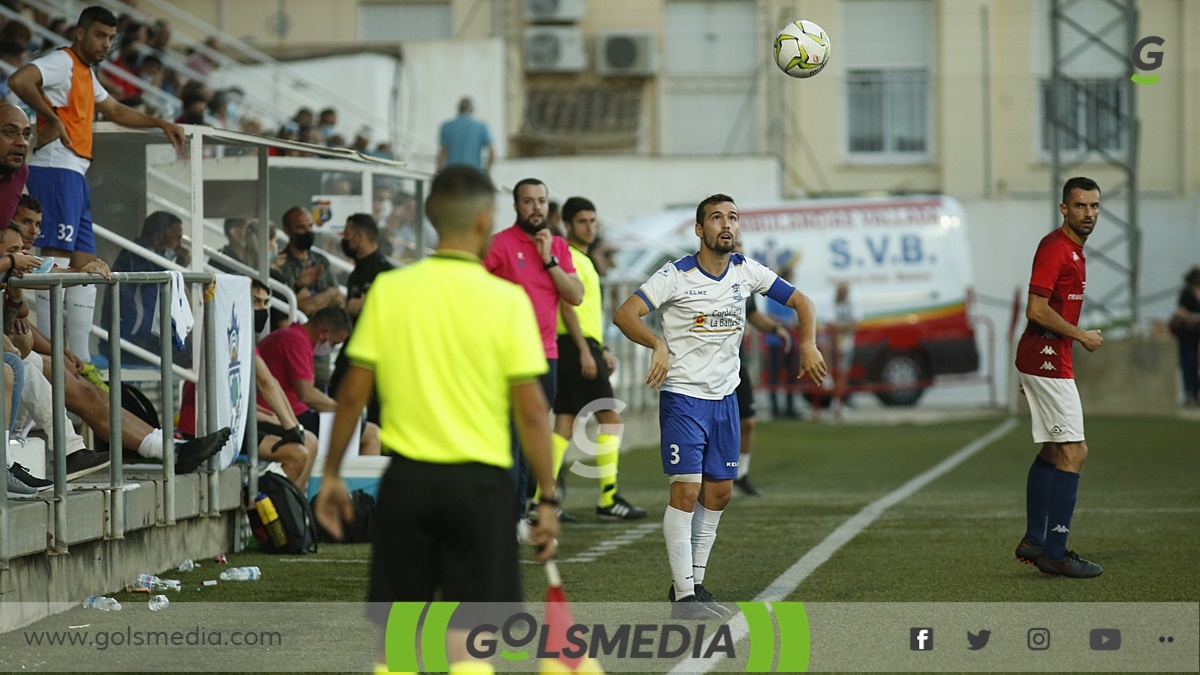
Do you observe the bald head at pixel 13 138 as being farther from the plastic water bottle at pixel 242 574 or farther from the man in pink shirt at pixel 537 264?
the man in pink shirt at pixel 537 264

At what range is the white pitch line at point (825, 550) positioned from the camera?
638cm

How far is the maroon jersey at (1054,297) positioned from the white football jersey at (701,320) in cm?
168

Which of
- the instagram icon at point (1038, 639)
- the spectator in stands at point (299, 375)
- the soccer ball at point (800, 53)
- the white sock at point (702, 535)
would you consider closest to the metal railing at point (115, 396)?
the spectator in stands at point (299, 375)

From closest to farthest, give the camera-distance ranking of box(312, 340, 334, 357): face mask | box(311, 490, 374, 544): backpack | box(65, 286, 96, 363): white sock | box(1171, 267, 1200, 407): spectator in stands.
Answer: box(65, 286, 96, 363): white sock, box(311, 490, 374, 544): backpack, box(312, 340, 334, 357): face mask, box(1171, 267, 1200, 407): spectator in stands

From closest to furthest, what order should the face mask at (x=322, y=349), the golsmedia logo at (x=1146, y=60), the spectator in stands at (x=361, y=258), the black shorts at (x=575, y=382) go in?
the black shorts at (x=575, y=382)
the face mask at (x=322, y=349)
the spectator in stands at (x=361, y=258)
the golsmedia logo at (x=1146, y=60)

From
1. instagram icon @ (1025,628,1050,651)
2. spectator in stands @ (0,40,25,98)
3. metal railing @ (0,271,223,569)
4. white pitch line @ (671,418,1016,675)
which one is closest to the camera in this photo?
white pitch line @ (671,418,1016,675)

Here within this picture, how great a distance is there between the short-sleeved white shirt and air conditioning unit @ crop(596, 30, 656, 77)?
865 inches

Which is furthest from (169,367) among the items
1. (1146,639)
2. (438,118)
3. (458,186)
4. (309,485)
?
(438,118)

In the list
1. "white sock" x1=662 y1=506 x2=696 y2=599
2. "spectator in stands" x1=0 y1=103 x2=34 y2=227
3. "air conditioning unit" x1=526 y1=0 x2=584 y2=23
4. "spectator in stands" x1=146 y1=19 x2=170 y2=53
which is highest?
"air conditioning unit" x1=526 y1=0 x2=584 y2=23

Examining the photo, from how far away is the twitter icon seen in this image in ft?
21.3

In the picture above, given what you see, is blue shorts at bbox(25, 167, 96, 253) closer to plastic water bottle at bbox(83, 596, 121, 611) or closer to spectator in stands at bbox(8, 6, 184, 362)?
spectator in stands at bbox(8, 6, 184, 362)

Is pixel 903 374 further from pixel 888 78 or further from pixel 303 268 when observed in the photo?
pixel 303 268

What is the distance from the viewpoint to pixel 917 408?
26375 millimetres

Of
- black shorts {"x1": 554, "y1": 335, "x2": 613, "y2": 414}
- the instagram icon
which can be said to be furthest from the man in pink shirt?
the instagram icon
